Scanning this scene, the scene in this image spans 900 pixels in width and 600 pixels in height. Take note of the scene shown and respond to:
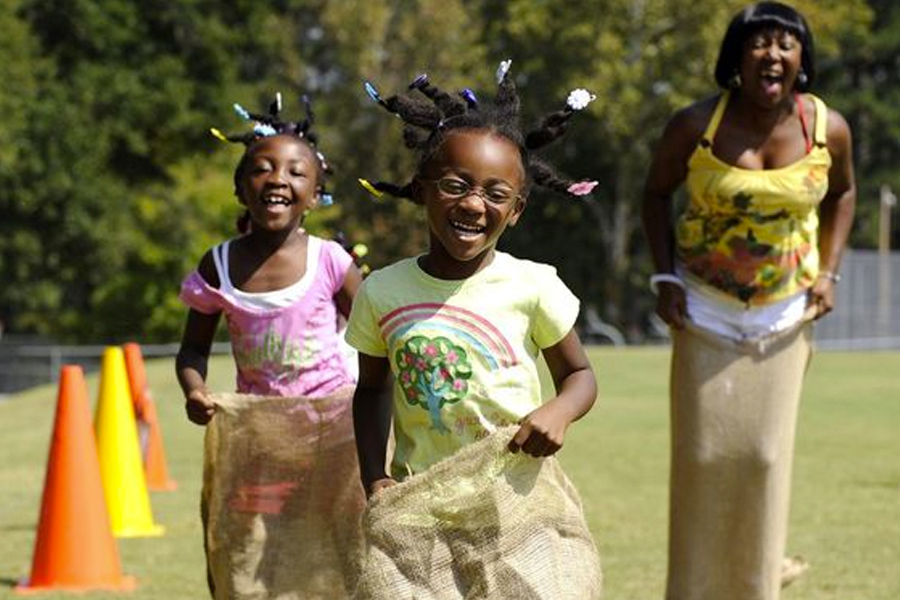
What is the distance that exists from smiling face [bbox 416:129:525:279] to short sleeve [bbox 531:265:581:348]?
16 cm

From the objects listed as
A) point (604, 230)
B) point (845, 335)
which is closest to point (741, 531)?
point (845, 335)

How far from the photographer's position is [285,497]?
6648 mm

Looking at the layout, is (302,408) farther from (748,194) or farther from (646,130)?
(646,130)

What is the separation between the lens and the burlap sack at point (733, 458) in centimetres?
698

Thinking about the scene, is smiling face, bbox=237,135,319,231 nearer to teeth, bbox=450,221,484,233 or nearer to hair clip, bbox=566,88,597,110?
hair clip, bbox=566,88,597,110

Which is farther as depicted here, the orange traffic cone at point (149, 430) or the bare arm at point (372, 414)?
the orange traffic cone at point (149, 430)

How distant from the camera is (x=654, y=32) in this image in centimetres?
4372

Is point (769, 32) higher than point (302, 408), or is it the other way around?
point (769, 32)

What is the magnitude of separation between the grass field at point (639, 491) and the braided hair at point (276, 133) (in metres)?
1.89

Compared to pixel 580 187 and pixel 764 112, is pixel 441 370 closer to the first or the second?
pixel 580 187

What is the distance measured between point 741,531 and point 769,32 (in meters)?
1.71

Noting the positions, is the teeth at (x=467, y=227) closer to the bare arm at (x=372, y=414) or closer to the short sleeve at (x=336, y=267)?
the bare arm at (x=372, y=414)

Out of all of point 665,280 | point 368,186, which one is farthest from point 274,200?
point 368,186

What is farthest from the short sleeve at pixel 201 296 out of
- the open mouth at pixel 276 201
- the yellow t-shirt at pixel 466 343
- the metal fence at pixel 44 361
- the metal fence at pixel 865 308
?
the metal fence at pixel 865 308
